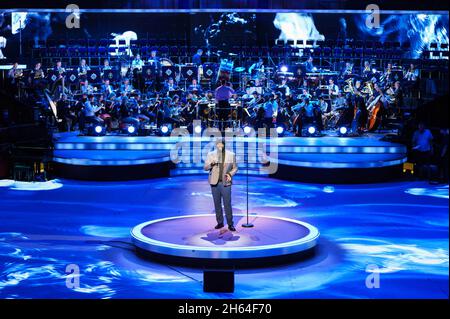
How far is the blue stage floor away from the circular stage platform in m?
0.12

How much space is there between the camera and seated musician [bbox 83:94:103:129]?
14.1m

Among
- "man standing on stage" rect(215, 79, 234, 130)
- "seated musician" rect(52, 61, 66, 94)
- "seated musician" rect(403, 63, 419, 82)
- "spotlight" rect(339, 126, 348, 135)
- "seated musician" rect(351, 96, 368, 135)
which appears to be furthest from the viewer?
"seated musician" rect(403, 63, 419, 82)

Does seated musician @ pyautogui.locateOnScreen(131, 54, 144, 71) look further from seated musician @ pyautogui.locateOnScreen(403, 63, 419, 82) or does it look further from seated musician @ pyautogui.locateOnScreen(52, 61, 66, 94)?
seated musician @ pyautogui.locateOnScreen(403, 63, 419, 82)

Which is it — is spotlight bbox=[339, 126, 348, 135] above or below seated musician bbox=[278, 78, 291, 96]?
below

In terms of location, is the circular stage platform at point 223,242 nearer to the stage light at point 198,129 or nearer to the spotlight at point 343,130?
the stage light at point 198,129

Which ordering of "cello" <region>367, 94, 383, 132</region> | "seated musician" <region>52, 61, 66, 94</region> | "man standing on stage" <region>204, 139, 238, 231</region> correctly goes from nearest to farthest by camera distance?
1. "man standing on stage" <region>204, 139, 238, 231</region>
2. "cello" <region>367, 94, 383, 132</region>
3. "seated musician" <region>52, 61, 66, 94</region>

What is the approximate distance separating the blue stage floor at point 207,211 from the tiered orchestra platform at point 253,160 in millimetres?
382

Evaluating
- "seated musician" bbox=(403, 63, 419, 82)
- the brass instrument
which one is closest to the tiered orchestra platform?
the brass instrument

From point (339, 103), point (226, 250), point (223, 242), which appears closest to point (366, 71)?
point (339, 103)

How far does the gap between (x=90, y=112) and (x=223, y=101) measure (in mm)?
3003

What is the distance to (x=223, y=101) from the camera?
13.6 metres

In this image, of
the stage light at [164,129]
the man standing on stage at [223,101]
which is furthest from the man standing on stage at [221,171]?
the stage light at [164,129]

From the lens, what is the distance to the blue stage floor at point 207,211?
572 cm

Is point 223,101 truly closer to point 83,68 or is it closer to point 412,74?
point 83,68
